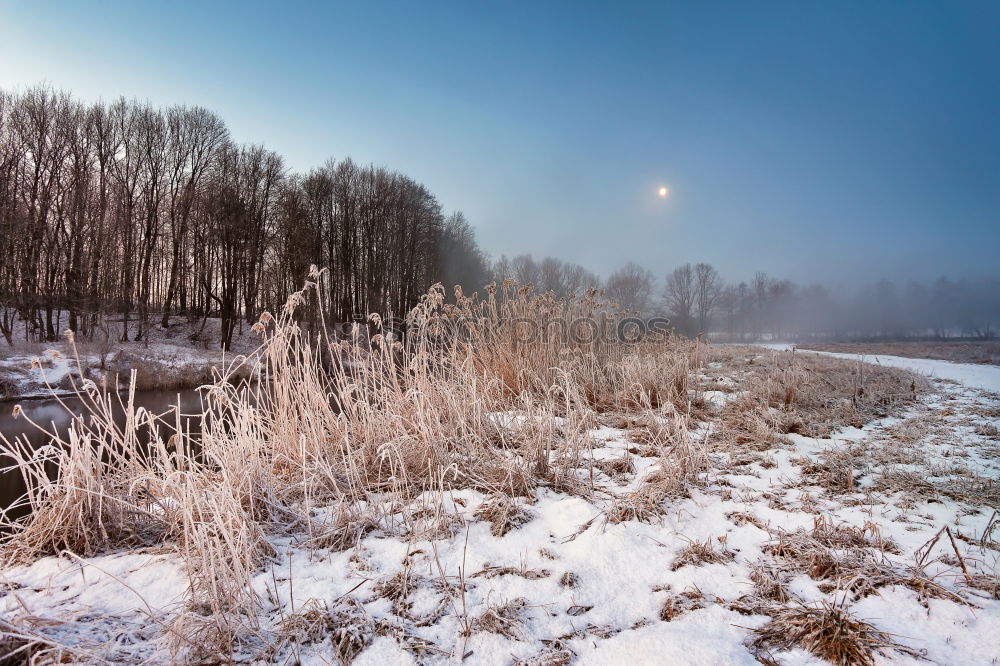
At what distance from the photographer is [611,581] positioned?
1.65 metres

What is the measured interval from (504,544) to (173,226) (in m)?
27.4

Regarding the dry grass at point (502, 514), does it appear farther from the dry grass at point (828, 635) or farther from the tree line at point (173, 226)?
the tree line at point (173, 226)

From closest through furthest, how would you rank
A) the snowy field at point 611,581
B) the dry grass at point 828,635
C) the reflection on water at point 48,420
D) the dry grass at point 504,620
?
the dry grass at point 828,635
the snowy field at point 611,581
the dry grass at point 504,620
the reflection on water at point 48,420

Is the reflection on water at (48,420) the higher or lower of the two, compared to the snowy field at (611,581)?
lower

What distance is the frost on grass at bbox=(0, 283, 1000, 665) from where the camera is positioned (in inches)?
51.1

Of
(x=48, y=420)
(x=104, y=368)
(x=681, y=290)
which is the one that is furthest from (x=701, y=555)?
(x=681, y=290)

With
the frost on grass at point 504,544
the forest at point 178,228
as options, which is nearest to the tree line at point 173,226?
the forest at point 178,228

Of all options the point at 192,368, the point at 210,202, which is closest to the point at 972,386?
the point at 192,368

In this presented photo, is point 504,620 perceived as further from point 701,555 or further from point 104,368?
point 104,368

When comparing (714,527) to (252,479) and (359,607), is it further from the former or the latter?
(252,479)

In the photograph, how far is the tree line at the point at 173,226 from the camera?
57.6 feet

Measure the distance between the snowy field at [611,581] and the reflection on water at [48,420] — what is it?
355cm

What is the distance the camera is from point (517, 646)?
4.36ft

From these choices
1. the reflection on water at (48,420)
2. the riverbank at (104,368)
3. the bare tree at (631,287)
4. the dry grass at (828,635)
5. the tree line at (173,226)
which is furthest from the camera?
the bare tree at (631,287)
